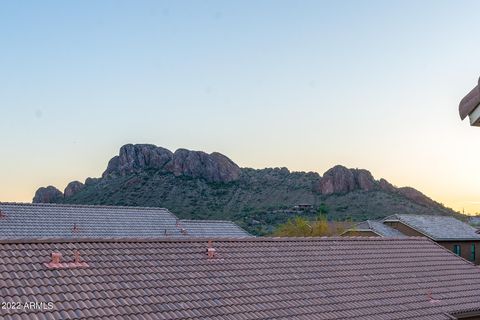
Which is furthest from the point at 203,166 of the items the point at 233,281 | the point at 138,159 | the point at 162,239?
the point at 233,281

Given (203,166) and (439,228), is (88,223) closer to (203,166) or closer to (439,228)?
(439,228)

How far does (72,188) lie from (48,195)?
29.4 feet

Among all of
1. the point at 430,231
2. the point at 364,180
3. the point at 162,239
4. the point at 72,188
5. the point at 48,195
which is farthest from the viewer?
the point at 48,195

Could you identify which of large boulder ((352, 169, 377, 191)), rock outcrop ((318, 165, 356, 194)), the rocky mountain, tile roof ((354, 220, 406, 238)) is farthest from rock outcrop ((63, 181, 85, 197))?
tile roof ((354, 220, 406, 238))

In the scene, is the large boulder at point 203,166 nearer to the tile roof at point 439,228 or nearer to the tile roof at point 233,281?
the tile roof at point 439,228

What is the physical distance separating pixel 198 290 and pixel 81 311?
10.4ft

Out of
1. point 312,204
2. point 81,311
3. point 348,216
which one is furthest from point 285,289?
point 312,204

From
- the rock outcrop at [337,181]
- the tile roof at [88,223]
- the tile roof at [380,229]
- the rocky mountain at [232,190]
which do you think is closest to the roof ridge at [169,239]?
the tile roof at [88,223]

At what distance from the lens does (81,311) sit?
10.8m

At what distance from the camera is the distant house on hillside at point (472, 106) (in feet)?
17.2

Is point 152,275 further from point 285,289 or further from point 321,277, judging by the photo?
point 321,277

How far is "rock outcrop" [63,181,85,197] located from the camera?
99.7 m

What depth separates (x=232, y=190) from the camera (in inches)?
3568

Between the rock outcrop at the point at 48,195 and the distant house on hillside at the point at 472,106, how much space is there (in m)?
102
